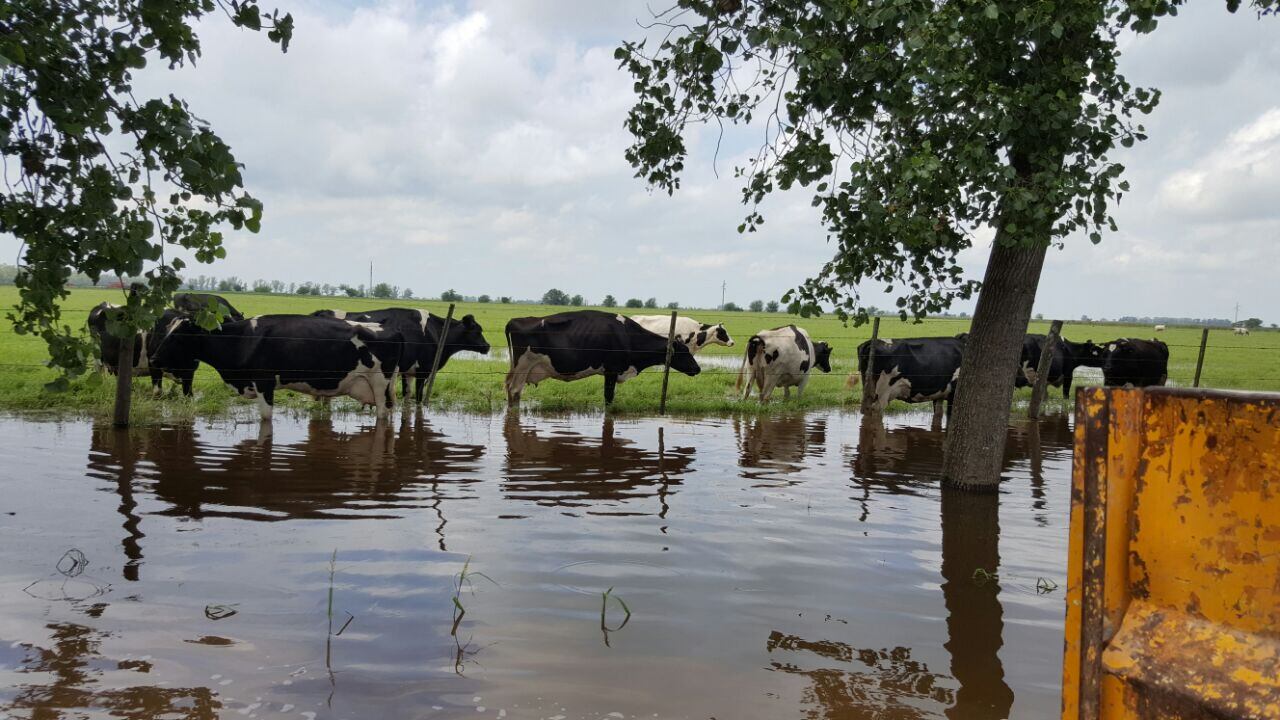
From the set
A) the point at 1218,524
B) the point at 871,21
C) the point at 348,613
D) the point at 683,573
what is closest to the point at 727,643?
the point at 683,573

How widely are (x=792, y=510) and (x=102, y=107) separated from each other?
567 cm

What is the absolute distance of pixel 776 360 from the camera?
16.5 metres

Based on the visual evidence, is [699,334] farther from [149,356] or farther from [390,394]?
[149,356]

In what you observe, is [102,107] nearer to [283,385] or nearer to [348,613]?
[348,613]

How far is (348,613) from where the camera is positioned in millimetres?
4586

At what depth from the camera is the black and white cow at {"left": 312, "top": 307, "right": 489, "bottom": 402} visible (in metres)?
14.3

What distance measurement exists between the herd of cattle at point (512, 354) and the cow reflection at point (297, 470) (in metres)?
0.97

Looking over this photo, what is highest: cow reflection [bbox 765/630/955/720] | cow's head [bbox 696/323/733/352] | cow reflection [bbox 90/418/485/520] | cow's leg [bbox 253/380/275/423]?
cow's head [bbox 696/323/733/352]

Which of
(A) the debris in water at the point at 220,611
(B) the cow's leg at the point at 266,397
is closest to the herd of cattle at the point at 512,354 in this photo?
(B) the cow's leg at the point at 266,397

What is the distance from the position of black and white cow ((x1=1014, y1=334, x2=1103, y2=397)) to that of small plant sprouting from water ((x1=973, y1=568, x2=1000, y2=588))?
11.7m

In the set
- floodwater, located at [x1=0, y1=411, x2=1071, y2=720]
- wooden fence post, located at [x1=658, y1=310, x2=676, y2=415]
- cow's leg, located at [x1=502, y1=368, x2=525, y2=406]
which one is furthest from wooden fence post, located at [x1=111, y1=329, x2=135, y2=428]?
wooden fence post, located at [x1=658, y1=310, x2=676, y2=415]

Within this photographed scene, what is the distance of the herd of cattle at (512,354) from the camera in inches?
448

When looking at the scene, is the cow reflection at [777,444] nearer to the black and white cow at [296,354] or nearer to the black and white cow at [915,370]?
the black and white cow at [915,370]

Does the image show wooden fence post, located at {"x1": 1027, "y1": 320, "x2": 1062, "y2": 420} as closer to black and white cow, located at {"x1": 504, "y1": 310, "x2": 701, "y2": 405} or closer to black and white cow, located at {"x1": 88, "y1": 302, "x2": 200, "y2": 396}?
black and white cow, located at {"x1": 504, "y1": 310, "x2": 701, "y2": 405}
